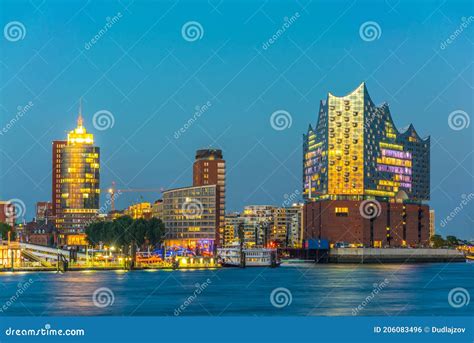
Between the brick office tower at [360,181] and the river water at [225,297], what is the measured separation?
179 feet

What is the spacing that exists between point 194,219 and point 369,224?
101 ft

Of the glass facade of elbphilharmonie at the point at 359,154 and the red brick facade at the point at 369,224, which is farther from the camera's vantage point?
the glass facade of elbphilharmonie at the point at 359,154

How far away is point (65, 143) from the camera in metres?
192

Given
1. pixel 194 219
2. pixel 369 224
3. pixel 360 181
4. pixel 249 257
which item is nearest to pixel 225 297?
pixel 249 257

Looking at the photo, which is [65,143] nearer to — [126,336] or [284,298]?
[284,298]

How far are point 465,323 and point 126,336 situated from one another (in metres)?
7.13

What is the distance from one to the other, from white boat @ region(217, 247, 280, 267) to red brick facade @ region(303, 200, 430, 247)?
22419 mm

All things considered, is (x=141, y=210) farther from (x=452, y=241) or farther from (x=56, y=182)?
(x=452, y=241)

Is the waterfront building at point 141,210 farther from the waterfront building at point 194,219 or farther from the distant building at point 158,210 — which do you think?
the waterfront building at point 194,219

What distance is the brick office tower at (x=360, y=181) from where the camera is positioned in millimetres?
121438

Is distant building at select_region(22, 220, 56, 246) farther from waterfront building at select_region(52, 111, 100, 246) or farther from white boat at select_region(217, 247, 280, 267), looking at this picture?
white boat at select_region(217, 247, 280, 267)

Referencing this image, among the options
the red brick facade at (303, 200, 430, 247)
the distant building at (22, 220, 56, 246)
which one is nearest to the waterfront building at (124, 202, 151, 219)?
the distant building at (22, 220, 56, 246)

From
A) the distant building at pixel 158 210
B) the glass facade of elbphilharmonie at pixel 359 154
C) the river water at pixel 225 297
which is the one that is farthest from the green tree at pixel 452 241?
the river water at pixel 225 297

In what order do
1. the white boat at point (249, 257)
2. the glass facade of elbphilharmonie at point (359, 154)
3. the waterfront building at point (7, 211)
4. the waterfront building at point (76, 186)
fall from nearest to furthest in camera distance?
the white boat at point (249, 257)
the glass facade of elbphilharmonie at point (359, 154)
the waterfront building at point (7, 211)
the waterfront building at point (76, 186)
